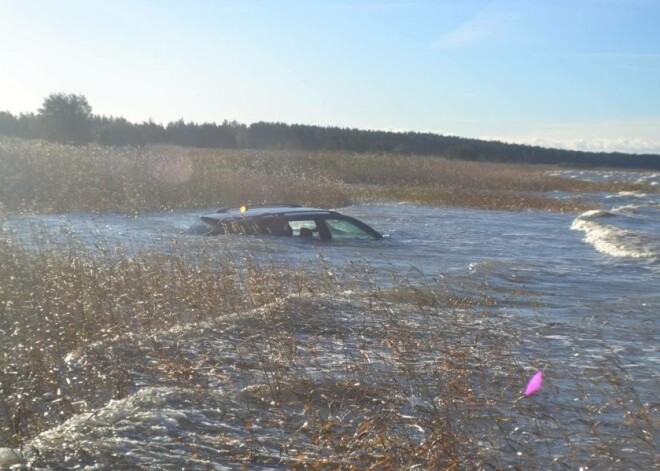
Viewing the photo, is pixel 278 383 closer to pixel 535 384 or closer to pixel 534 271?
pixel 535 384

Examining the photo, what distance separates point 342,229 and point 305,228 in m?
0.70

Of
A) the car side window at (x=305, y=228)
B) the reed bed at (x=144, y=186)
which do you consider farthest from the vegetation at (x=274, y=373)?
the reed bed at (x=144, y=186)

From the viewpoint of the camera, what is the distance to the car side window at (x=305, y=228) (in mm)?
14281

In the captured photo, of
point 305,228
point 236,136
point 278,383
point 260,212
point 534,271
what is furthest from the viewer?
point 236,136

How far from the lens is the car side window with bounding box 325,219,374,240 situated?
1465 centimetres

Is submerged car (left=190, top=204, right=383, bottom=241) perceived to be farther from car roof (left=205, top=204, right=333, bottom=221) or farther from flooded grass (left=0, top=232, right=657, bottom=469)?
flooded grass (left=0, top=232, right=657, bottom=469)

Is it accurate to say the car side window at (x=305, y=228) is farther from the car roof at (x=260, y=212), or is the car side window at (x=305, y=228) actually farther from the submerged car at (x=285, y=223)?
the car roof at (x=260, y=212)

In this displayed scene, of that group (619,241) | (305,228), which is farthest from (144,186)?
(619,241)

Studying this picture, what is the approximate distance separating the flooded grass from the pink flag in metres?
0.08

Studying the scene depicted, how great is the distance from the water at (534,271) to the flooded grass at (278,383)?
60 mm

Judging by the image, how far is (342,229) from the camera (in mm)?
14766

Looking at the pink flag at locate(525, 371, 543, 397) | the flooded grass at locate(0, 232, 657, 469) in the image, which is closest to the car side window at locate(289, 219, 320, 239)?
the flooded grass at locate(0, 232, 657, 469)

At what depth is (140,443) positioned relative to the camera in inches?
181

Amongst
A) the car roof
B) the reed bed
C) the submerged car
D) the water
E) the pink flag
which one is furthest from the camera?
the reed bed
